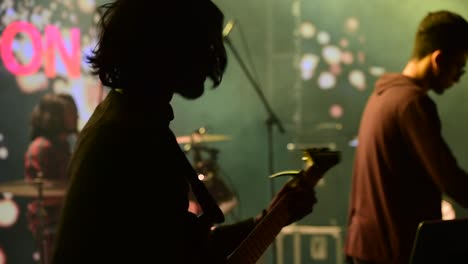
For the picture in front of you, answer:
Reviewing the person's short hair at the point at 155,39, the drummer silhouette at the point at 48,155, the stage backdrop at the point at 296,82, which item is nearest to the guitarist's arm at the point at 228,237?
the person's short hair at the point at 155,39

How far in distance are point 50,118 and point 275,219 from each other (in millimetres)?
2555

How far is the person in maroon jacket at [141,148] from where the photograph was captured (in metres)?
1.07

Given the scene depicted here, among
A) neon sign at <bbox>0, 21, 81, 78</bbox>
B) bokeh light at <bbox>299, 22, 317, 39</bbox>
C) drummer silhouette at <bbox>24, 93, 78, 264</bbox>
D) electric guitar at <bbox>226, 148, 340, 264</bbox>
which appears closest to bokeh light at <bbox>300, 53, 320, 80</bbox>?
bokeh light at <bbox>299, 22, 317, 39</bbox>

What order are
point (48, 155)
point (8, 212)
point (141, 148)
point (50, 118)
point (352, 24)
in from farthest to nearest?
point (352, 24), point (8, 212), point (50, 118), point (48, 155), point (141, 148)

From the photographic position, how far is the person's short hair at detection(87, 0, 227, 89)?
3.88 ft

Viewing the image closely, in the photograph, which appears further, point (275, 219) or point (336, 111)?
point (336, 111)

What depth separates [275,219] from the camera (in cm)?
155

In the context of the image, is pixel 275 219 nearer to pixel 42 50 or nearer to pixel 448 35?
pixel 448 35

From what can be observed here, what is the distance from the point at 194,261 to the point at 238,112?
3861 millimetres

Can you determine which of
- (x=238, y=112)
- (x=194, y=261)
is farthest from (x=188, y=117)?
(x=194, y=261)

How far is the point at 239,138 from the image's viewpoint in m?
4.99

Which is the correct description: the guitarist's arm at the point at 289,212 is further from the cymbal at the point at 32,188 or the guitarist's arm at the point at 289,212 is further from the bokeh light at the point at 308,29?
the bokeh light at the point at 308,29

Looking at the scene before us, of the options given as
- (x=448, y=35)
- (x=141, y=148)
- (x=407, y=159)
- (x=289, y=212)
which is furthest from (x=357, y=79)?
(x=141, y=148)

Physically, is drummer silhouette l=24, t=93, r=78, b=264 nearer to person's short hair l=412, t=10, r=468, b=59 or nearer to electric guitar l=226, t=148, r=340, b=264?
electric guitar l=226, t=148, r=340, b=264
